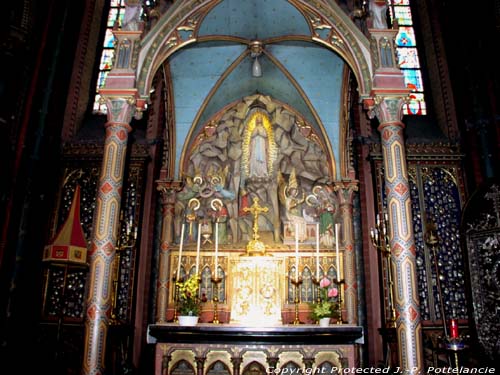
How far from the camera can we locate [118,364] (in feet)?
29.3

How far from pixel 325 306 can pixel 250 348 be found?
222cm

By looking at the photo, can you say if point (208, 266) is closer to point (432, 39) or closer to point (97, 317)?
point (97, 317)

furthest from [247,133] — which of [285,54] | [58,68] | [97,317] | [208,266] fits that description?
[97,317]

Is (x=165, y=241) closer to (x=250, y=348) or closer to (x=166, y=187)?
(x=166, y=187)

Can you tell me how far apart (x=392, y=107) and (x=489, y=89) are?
303cm

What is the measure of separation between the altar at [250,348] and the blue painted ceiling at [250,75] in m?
5.86

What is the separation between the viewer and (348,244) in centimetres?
1127

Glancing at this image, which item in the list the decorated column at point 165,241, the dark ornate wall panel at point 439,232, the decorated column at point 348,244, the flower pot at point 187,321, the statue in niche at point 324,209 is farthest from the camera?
the statue in niche at point 324,209

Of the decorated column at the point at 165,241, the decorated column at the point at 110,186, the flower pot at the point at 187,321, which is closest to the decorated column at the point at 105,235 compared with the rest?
the decorated column at the point at 110,186

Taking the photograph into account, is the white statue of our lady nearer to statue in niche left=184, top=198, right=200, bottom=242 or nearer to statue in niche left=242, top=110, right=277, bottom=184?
statue in niche left=242, top=110, right=277, bottom=184

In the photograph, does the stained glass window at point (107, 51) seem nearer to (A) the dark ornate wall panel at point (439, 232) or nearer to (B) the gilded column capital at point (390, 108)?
(A) the dark ornate wall panel at point (439, 232)

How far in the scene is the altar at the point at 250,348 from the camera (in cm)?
716

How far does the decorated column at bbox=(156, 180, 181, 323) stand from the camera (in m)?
10.9

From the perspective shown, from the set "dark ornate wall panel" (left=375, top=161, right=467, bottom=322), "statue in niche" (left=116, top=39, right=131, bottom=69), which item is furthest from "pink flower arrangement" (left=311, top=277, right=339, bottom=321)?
"statue in niche" (left=116, top=39, right=131, bottom=69)
